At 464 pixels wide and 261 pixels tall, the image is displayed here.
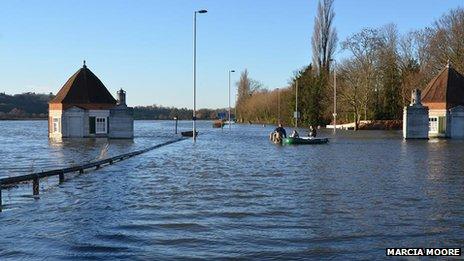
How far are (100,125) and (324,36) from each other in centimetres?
4808

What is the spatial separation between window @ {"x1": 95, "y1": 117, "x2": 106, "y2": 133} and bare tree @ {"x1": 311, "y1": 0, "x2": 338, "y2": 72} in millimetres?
46474

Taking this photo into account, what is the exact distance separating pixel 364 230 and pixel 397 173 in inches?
434

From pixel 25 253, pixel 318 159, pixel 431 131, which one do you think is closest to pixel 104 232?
pixel 25 253

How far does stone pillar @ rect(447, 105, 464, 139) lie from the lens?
179 feet

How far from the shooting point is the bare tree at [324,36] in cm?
9119

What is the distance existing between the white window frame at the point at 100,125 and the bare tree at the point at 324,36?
46433 mm

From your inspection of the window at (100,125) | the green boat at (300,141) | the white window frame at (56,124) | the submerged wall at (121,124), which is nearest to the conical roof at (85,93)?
the window at (100,125)

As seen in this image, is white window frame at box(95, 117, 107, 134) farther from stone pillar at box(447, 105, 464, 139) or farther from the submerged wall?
stone pillar at box(447, 105, 464, 139)

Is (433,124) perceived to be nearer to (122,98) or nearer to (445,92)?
(445,92)

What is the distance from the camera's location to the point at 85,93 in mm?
55625

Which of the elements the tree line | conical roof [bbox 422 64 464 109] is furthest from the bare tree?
A: conical roof [bbox 422 64 464 109]

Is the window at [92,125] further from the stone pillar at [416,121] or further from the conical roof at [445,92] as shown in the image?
the conical roof at [445,92]

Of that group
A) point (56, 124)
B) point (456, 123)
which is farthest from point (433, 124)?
point (56, 124)

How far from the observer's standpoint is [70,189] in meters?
16.8
